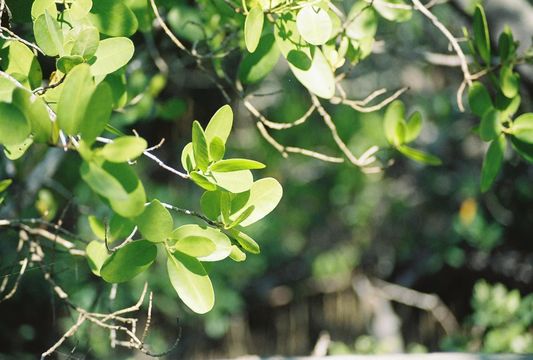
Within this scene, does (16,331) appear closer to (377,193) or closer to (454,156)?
(377,193)

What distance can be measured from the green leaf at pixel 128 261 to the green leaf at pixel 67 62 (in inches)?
8.4

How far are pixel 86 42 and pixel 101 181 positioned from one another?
0.71 feet

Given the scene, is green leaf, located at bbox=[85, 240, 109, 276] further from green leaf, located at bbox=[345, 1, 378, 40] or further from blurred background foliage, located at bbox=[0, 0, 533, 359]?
blurred background foliage, located at bbox=[0, 0, 533, 359]

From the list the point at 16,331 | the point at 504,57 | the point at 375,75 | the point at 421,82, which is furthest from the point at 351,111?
the point at 504,57

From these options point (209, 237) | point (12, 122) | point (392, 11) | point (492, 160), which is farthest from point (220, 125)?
point (392, 11)

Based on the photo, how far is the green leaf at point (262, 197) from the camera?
0.81 m

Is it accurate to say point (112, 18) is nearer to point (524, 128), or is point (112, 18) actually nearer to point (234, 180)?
point (234, 180)

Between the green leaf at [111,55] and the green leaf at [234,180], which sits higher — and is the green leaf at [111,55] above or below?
above

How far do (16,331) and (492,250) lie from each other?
2000 mm

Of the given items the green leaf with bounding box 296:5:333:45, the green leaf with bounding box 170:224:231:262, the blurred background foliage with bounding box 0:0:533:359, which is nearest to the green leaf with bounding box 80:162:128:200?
the green leaf with bounding box 170:224:231:262

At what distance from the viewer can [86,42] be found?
2.48ft

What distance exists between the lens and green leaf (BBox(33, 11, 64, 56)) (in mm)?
755

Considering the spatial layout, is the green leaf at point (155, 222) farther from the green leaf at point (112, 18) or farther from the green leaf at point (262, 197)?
the green leaf at point (112, 18)

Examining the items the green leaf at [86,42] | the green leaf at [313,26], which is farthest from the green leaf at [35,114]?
the green leaf at [313,26]
